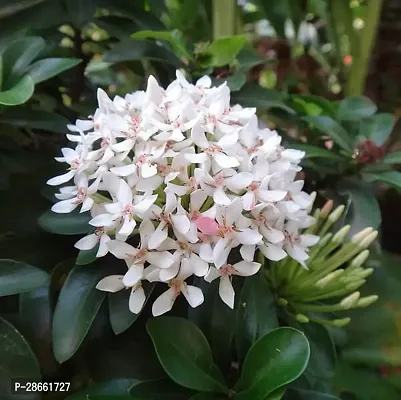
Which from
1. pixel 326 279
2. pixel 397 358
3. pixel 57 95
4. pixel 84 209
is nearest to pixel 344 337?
pixel 326 279

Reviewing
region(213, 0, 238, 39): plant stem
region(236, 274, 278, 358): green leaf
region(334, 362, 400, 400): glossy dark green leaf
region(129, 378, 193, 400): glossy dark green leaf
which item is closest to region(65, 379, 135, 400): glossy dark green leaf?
region(129, 378, 193, 400): glossy dark green leaf

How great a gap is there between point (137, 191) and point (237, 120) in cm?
14

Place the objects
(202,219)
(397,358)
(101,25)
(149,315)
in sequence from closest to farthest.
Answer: (202,219) < (149,315) < (101,25) < (397,358)

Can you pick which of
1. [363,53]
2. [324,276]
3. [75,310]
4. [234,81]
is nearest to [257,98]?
[234,81]

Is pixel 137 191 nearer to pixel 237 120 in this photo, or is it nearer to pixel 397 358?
pixel 237 120

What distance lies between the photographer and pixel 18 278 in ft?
1.77

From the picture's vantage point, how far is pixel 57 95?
0.79 metres

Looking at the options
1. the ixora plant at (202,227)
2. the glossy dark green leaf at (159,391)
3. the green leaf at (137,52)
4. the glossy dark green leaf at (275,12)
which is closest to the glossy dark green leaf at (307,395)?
the ixora plant at (202,227)

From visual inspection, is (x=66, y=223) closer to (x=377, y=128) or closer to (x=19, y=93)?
(x=19, y=93)

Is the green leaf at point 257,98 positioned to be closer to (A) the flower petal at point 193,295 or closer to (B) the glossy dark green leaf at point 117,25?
(B) the glossy dark green leaf at point 117,25

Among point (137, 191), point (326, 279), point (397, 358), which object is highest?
point (137, 191)

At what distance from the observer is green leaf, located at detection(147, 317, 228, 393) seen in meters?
0.52

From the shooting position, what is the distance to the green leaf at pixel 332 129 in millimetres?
719

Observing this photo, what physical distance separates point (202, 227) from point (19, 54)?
310 mm
